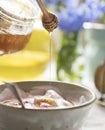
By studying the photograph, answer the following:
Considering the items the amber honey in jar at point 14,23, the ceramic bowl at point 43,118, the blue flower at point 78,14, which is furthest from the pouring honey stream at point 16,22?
the blue flower at point 78,14

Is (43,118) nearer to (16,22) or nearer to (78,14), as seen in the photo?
(16,22)

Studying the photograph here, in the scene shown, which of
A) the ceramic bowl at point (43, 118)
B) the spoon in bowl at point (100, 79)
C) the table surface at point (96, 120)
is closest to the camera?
the ceramic bowl at point (43, 118)

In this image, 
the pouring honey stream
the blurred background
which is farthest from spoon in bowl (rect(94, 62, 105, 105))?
the pouring honey stream

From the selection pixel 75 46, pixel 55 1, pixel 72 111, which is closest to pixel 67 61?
pixel 75 46

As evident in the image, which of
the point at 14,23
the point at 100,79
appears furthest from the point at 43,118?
the point at 100,79

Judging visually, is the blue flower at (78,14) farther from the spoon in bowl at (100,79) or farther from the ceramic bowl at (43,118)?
the ceramic bowl at (43,118)

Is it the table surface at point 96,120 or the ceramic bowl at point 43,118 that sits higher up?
the ceramic bowl at point 43,118

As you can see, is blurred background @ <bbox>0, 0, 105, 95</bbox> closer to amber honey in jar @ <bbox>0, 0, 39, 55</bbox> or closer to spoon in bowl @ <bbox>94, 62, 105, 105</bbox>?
spoon in bowl @ <bbox>94, 62, 105, 105</bbox>

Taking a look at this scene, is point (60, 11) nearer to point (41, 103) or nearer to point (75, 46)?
point (75, 46)
